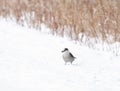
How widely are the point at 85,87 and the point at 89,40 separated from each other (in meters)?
2.60

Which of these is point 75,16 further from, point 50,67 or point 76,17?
point 50,67

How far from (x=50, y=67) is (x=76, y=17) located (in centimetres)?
227

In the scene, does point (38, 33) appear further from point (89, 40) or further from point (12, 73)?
point (12, 73)

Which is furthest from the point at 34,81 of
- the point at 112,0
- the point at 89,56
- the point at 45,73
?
the point at 112,0

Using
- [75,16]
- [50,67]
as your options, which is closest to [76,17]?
[75,16]

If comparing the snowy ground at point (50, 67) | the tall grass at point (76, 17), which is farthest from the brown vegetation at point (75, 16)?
the snowy ground at point (50, 67)

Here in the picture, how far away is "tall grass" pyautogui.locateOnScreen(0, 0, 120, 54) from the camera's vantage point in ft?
23.7

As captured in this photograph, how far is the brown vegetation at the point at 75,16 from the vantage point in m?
7.27

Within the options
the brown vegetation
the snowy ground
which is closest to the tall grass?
the brown vegetation

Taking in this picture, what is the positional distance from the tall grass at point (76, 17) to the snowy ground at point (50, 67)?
330 mm

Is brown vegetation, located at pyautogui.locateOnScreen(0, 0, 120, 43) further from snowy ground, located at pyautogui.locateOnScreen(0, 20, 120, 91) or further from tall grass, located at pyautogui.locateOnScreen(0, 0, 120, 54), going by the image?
snowy ground, located at pyautogui.locateOnScreen(0, 20, 120, 91)

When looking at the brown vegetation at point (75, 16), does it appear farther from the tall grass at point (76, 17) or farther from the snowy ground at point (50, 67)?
the snowy ground at point (50, 67)

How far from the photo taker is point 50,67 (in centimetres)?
568

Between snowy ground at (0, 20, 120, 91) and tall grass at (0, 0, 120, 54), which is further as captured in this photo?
tall grass at (0, 0, 120, 54)
